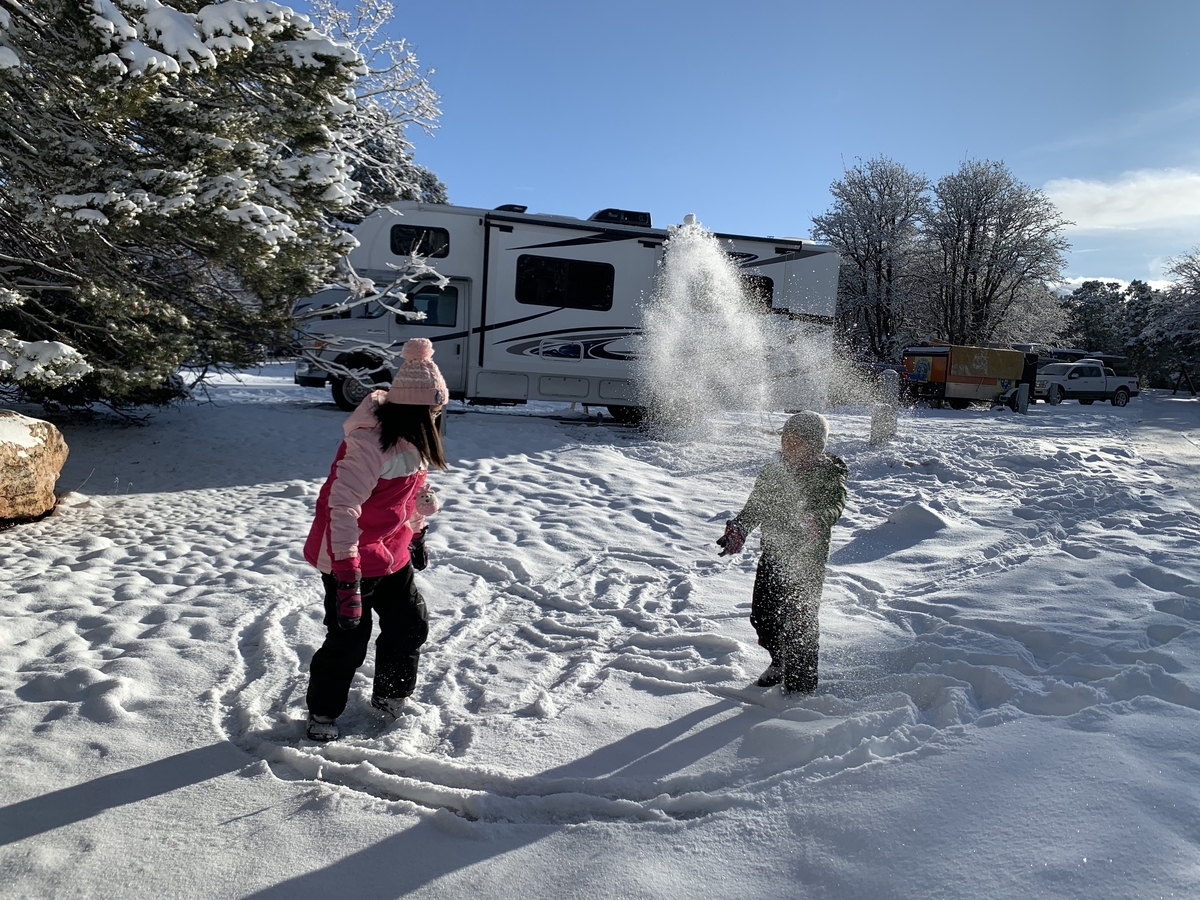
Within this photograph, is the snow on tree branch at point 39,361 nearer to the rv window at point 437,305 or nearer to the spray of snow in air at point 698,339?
the rv window at point 437,305

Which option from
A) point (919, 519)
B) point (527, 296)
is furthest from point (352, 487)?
point (527, 296)

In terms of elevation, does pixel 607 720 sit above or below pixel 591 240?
below

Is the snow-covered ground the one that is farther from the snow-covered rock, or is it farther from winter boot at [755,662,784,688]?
the snow-covered rock

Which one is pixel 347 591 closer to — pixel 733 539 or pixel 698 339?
pixel 733 539

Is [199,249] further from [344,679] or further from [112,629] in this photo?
[344,679]

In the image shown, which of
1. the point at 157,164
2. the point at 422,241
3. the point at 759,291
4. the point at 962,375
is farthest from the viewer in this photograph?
the point at 962,375

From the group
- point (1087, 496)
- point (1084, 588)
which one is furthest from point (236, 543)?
point (1087, 496)

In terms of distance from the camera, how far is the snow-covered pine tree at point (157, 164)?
4.79m

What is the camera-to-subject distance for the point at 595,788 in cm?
300

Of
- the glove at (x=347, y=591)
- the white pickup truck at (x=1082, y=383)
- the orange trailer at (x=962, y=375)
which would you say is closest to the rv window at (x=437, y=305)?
the glove at (x=347, y=591)

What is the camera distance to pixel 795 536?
3.65 metres

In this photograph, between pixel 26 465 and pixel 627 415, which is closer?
pixel 26 465

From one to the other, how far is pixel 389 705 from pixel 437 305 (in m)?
10.7

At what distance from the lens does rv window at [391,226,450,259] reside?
43.0ft
